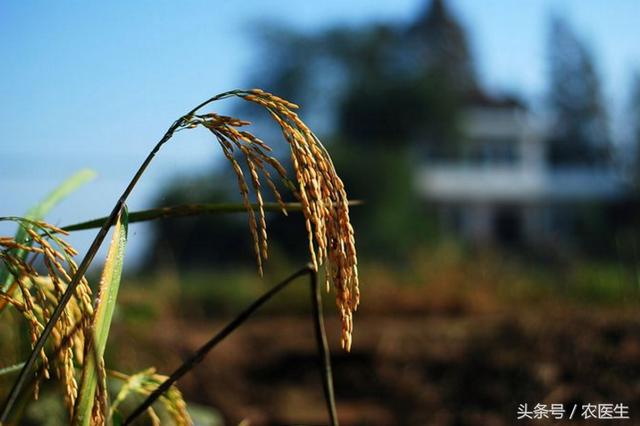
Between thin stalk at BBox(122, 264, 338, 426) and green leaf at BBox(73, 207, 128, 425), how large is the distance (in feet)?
0.44

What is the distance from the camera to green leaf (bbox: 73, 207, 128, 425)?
825 millimetres

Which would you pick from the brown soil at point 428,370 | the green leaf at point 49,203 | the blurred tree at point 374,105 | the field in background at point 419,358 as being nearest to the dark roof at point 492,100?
the blurred tree at point 374,105

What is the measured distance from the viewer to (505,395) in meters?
3.68

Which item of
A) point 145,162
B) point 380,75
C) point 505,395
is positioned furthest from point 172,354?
point 380,75

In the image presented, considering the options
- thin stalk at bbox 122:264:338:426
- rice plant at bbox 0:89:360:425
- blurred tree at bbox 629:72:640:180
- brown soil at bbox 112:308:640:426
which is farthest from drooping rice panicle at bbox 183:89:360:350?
blurred tree at bbox 629:72:640:180

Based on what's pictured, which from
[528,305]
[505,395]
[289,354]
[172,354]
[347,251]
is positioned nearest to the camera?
[347,251]

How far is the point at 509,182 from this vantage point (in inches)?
1820

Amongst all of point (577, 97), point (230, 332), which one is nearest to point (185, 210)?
point (230, 332)

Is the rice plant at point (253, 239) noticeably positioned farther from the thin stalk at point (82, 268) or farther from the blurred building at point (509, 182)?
the blurred building at point (509, 182)

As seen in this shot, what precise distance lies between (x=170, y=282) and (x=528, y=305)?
3430 mm

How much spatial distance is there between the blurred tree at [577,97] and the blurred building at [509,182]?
1062 mm

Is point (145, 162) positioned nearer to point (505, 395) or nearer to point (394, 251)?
point (505, 395)

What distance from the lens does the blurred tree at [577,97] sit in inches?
1751

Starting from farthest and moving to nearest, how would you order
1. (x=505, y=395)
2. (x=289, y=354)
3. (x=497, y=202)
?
(x=497, y=202) < (x=289, y=354) < (x=505, y=395)
